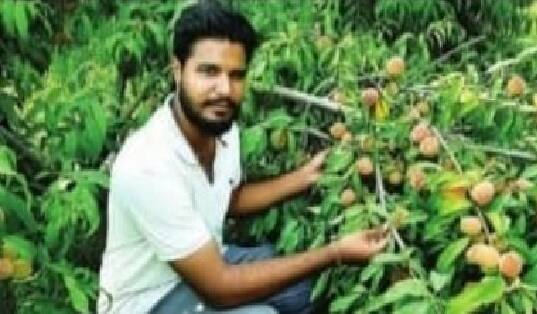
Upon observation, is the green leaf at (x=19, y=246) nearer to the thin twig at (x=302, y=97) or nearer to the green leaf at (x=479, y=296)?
the green leaf at (x=479, y=296)

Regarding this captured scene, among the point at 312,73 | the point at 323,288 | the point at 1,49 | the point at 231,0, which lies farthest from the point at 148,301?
the point at 231,0

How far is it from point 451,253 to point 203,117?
69 centimetres

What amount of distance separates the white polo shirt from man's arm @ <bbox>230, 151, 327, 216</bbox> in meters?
0.19

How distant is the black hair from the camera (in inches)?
107

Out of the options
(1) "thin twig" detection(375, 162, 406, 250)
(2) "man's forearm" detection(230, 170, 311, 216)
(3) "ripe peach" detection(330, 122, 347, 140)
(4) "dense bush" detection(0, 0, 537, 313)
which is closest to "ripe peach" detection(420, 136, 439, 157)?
(4) "dense bush" detection(0, 0, 537, 313)

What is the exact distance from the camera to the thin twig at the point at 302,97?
3201 mm

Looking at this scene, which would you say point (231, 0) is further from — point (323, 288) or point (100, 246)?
point (323, 288)

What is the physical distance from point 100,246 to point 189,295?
1.70ft

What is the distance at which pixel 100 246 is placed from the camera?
3.20 metres

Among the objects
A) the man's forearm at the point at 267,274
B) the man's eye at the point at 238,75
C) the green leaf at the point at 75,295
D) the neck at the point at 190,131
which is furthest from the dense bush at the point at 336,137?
the man's eye at the point at 238,75

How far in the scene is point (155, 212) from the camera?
8.49ft

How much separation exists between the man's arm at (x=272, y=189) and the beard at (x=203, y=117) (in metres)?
0.37

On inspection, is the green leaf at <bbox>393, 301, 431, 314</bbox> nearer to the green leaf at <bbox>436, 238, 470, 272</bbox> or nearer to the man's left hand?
the green leaf at <bbox>436, 238, 470, 272</bbox>

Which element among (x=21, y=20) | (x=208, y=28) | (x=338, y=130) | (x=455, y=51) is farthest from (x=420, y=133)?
(x=455, y=51)
